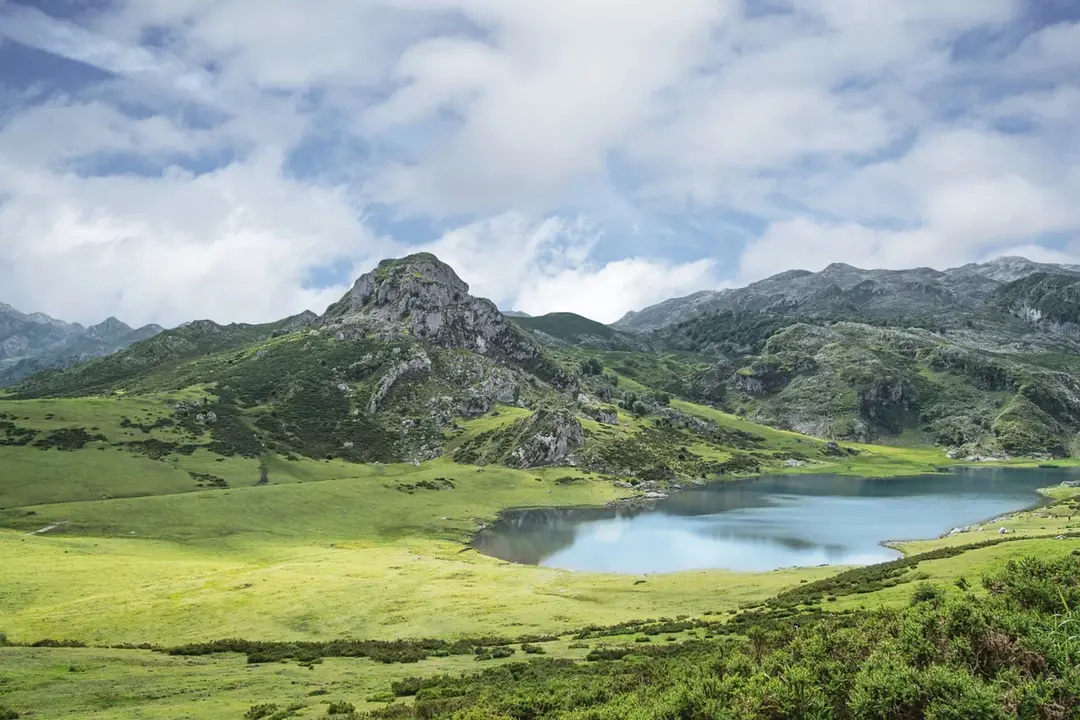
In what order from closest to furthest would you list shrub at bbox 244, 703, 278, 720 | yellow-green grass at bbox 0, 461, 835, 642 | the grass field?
shrub at bbox 244, 703, 278, 720
the grass field
yellow-green grass at bbox 0, 461, 835, 642

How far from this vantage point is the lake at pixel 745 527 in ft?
325

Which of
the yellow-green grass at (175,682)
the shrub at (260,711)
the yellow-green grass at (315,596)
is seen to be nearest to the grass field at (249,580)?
the yellow-green grass at (175,682)

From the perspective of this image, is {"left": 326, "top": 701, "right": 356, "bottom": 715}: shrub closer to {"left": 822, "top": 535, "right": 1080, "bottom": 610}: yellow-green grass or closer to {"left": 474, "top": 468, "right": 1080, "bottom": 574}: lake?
{"left": 822, "top": 535, "right": 1080, "bottom": 610}: yellow-green grass

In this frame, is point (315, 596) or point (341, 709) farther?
point (315, 596)

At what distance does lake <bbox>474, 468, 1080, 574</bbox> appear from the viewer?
98938mm

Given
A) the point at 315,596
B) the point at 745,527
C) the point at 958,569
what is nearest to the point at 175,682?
the point at 315,596

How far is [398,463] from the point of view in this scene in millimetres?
199375

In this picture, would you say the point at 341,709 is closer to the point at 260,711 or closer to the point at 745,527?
the point at 260,711

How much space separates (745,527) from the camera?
129 m

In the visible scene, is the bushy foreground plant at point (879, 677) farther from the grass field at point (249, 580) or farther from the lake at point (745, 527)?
the lake at point (745, 527)

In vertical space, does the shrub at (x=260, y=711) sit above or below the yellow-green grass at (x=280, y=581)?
above

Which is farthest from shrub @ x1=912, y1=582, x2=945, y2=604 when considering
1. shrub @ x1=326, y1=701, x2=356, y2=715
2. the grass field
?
shrub @ x1=326, y1=701, x2=356, y2=715

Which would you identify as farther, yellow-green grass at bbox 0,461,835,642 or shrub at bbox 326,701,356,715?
yellow-green grass at bbox 0,461,835,642

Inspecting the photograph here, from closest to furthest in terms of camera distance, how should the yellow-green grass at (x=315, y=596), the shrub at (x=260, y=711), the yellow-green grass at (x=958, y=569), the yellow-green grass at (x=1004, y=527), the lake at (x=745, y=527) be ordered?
the shrub at (x=260, y=711) → the yellow-green grass at (x=958, y=569) → the yellow-green grass at (x=315, y=596) → the yellow-green grass at (x=1004, y=527) → the lake at (x=745, y=527)
